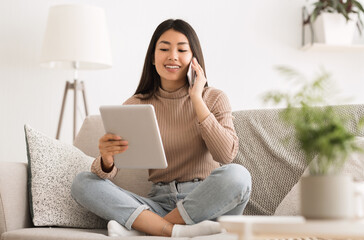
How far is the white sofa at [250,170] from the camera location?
1647 millimetres

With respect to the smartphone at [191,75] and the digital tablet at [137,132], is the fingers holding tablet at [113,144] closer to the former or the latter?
the digital tablet at [137,132]

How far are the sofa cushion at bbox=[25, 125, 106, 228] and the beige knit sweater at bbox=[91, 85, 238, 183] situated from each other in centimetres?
13

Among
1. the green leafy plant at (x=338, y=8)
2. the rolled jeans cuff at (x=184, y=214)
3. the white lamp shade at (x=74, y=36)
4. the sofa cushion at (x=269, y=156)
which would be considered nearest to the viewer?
the rolled jeans cuff at (x=184, y=214)

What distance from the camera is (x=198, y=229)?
1.54 m

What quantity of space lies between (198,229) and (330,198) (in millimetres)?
795

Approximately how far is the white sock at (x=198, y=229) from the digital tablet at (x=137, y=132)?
20 centimetres

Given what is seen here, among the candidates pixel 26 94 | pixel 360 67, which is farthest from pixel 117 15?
pixel 360 67

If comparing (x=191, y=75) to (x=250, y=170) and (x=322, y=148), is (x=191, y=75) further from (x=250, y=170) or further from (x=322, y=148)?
(x=322, y=148)

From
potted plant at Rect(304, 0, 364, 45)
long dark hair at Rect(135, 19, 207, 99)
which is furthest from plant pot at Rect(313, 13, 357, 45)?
long dark hair at Rect(135, 19, 207, 99)

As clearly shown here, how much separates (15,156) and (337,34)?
2.18 m

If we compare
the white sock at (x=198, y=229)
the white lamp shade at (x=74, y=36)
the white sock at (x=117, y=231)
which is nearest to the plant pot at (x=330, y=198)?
the white sock at (x=198, y=229)

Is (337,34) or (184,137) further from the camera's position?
(337,34)

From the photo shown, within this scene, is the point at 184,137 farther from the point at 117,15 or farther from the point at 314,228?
the point at 117,15

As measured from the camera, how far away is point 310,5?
3.35 meters
